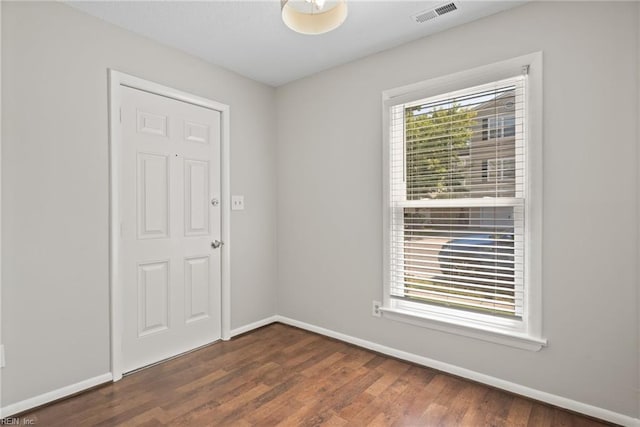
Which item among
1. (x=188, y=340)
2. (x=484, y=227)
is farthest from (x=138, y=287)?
(x=484, y=227)

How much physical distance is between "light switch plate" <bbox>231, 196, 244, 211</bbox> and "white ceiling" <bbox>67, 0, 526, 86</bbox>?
121 centimetres

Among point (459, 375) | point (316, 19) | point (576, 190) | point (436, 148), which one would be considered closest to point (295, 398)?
point (459, 375)

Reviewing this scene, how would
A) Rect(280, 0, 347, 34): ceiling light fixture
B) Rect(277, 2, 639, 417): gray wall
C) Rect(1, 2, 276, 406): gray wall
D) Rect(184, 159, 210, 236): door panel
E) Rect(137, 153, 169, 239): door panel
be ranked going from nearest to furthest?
Rect(280, 0, 347, 34): ceiling light fixture
Rect(277, 2, 639, 417): gray wall
Rect(1, 2, 276, 406): gray wall
Rect(137, 153, 169, 239): door panel
Rect(184, 159, 210, 236): door panel

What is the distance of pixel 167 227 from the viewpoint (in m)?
2.73

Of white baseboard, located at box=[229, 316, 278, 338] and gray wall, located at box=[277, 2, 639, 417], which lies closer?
gray wall, located at box=[277, 2, 639, 417]

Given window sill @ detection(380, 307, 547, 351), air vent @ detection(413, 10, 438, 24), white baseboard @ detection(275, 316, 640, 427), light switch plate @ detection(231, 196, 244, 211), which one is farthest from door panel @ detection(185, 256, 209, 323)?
air vent @ detection(413, 10, 438, 24)

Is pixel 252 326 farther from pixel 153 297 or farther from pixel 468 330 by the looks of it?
pixel 468 330

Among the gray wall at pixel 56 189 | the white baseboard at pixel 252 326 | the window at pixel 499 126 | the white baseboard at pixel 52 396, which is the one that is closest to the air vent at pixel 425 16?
the window at pixel 499 126

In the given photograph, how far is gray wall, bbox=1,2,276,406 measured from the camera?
1.97 metres

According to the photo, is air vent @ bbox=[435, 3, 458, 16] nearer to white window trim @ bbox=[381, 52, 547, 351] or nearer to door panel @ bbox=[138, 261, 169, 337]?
white window trim @ bbox=[381, 52, 547, 351]

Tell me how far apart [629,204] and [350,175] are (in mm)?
1875

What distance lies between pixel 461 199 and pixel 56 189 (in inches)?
106

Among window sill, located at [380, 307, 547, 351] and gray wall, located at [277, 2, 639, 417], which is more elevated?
gray wall, located at [277, 2, 639, 417]

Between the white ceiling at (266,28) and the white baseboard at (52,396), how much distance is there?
2.45m
